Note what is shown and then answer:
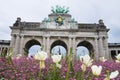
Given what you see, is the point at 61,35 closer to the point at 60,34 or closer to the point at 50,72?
the point at 60,34

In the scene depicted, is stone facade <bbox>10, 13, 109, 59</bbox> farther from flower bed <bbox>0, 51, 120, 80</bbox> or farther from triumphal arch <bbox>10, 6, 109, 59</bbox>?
flower bed <bbox>0, 51, 120, 80</bbox>

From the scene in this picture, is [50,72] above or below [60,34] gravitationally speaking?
below

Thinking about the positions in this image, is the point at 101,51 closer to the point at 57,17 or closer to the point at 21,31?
the point at 57,17

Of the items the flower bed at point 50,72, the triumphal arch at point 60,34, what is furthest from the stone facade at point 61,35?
the flower bed at point 50,72

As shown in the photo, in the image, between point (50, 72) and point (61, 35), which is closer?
point (50, 72)

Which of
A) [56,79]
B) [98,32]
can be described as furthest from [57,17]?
[56,79]

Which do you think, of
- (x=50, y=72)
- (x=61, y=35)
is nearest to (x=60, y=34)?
(x=61, y=35)

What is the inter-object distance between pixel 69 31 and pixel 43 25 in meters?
7.32

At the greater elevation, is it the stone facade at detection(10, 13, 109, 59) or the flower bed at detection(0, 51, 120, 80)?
the stone facade at detection(10, 13, 109, 59)

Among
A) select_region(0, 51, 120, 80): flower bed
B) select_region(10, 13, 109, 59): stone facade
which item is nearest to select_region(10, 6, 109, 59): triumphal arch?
select_region(10, 13, 109, 59): stone facade

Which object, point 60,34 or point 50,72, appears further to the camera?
point 60,34

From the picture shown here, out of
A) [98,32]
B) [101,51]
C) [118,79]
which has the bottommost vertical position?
[118,79]

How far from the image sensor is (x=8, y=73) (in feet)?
23.9

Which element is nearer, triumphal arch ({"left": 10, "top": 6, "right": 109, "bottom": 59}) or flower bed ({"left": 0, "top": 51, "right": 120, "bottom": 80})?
flower bed ({"left": 0, "top": 51, "right": 120, "bottom": 80})
